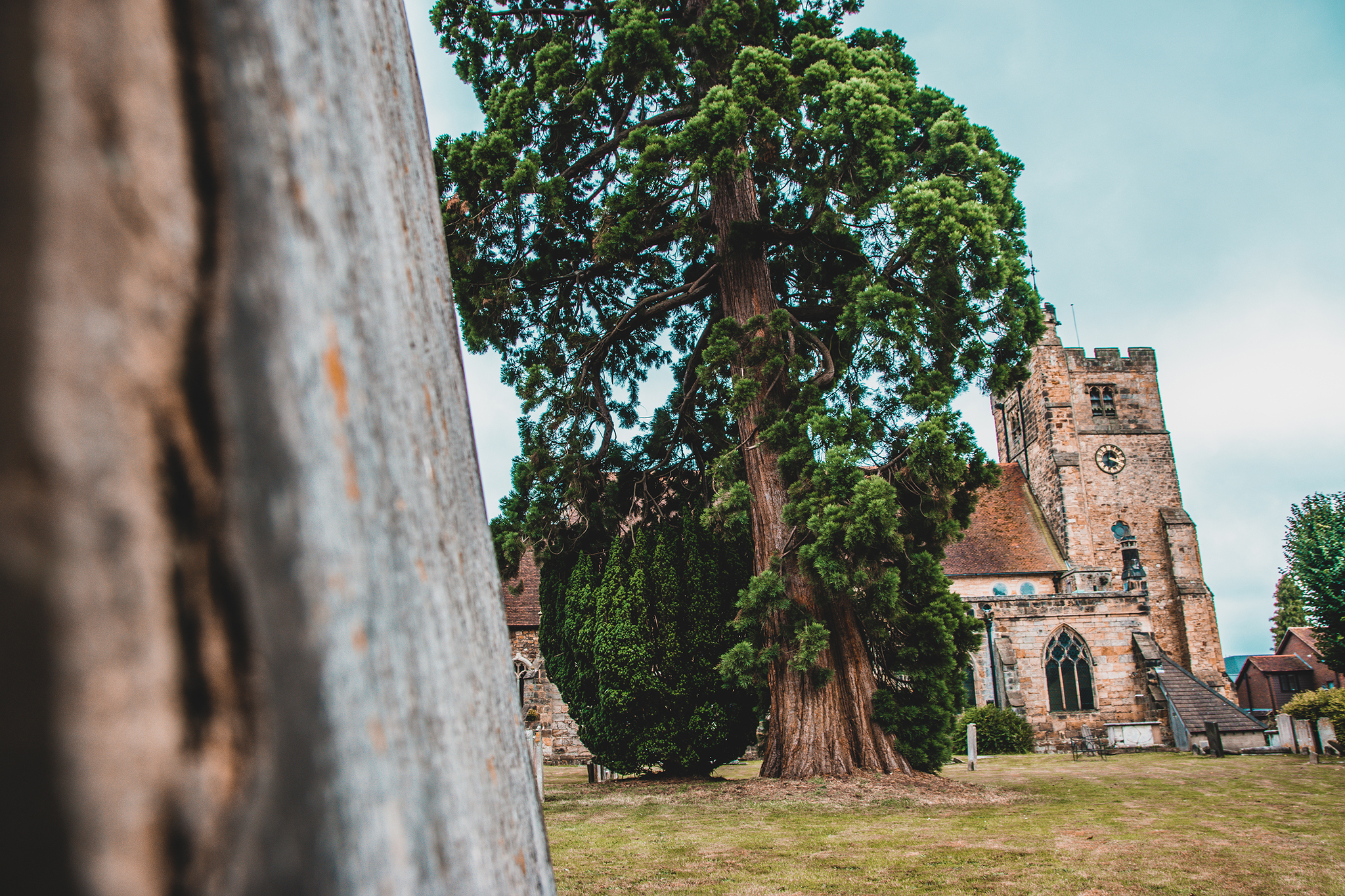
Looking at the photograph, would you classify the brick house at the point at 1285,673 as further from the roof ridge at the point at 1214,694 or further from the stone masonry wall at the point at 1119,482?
the roof ridge at the point at 1214,694

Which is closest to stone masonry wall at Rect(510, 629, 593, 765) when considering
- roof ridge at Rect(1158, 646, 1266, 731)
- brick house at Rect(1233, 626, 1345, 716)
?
roof ridge at Rect(1158, 646, 1266, 731)

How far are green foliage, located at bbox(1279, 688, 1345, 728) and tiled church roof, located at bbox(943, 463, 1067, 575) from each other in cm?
1211

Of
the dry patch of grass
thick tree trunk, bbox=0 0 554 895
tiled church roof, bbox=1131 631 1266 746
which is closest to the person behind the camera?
thick tree trunk, bbox=0 0 554 895

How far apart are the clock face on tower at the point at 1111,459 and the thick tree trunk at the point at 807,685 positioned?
3180 cm

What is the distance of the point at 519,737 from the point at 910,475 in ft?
32.0

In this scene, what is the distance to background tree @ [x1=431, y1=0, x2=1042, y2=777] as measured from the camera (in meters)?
10.1

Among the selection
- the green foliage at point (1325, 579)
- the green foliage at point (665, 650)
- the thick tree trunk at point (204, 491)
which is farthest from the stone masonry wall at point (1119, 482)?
the thick tree trunk at point (204, 491)

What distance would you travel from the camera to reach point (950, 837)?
23.0 feet

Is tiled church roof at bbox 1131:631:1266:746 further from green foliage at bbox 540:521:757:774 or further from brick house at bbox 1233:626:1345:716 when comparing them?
brick house at bbox 1233:626:1345:716

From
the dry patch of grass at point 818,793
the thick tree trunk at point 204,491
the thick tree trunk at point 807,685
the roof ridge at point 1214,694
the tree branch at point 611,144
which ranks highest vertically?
the tree branch at point 611,144

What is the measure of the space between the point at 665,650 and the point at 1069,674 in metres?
23.0

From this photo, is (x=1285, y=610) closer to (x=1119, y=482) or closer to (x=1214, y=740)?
(x=1119, y=482)

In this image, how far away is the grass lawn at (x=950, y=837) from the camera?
5.25 metres

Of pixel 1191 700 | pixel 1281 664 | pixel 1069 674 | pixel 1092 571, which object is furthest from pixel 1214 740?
pixel 1281 664
